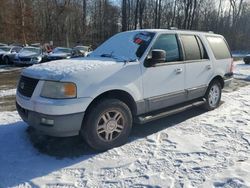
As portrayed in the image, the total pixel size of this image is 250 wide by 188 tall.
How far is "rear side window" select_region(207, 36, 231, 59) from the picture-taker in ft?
21.1

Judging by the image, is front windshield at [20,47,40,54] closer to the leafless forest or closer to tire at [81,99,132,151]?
tire at [81,99,132,151]

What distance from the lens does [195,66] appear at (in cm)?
576

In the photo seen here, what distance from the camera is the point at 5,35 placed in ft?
127

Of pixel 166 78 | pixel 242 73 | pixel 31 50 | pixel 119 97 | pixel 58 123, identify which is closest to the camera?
pixel 58 123

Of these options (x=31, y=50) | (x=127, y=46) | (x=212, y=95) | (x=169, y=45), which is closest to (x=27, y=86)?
(x=127, y=46)

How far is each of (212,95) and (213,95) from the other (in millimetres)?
57

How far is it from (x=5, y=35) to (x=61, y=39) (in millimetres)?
13234

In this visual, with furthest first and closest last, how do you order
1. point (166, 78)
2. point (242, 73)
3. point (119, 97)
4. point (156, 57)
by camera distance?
point (242, 73)
point (166, 78)
point (156, 57)
point (119, 97)

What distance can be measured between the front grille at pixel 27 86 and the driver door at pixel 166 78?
5.70 ft

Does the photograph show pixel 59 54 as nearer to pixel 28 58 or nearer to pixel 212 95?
pixel 28 58

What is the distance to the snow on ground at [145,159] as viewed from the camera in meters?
3.52

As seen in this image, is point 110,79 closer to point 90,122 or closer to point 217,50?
point 90,122

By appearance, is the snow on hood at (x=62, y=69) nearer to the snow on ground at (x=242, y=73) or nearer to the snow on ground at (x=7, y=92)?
the snow on ground at (x=7, y=92)

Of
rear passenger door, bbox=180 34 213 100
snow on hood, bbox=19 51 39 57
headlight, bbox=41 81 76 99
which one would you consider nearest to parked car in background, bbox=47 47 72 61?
snow on hood, bbox=19 51 39 57
